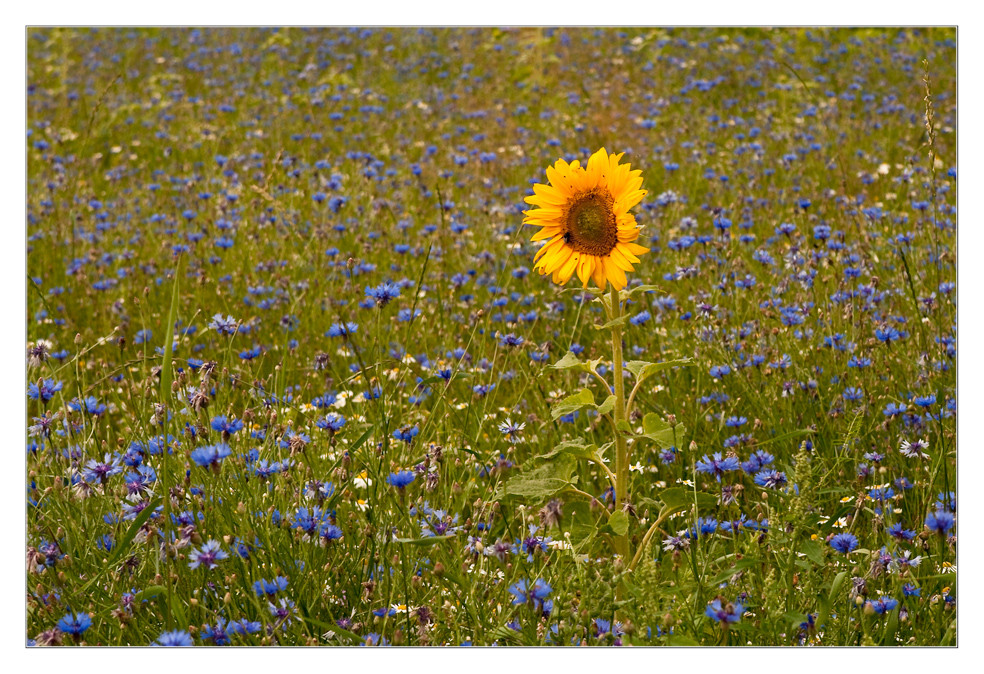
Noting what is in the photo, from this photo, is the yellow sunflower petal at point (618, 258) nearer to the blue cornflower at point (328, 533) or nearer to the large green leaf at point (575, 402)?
the large green leaf at point (575, 402)

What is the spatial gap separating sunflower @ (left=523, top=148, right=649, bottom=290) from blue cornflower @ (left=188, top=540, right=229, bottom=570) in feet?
2.61

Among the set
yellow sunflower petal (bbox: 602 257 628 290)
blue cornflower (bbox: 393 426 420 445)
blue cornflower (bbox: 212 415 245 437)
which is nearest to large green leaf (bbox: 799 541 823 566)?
yellow sunflower petal (bbox: 602 257 628 290)

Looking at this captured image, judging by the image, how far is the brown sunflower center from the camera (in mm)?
1735

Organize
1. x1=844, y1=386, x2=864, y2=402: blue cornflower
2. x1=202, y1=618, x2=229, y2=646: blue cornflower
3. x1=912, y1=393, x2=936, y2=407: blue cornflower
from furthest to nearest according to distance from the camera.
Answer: x1=844, y1=386, x2=864, y2=402: blue cornflower → x1=912, y1=393, x2=936, y2=407: blue cornflower → x1=202, y1=618, x2=229, y2=646: blue cornflower

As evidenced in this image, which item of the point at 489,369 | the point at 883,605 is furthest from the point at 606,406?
the point at 489,369

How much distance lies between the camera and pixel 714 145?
5.76 m

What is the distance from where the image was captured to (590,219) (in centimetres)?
175

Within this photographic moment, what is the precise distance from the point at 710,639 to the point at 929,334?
1.61 meters

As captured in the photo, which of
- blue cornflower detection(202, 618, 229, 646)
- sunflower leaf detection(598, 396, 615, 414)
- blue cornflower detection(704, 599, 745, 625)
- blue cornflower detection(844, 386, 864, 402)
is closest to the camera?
blue cornflower detection(704, 599, 745, 625)

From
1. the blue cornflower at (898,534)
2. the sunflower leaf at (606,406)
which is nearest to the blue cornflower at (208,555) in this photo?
the sunflower leaf at (606,406)

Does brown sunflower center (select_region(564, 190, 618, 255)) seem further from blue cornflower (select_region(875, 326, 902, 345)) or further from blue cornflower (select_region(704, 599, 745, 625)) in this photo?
blue cornflower (select_region(875, 326, 902, 345))

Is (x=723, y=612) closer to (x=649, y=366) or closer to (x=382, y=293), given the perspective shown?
(x=649, y=366)

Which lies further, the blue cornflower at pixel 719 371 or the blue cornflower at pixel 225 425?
the blue cornflower at pixel 719 371

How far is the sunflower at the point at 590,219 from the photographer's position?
1.72 meters
